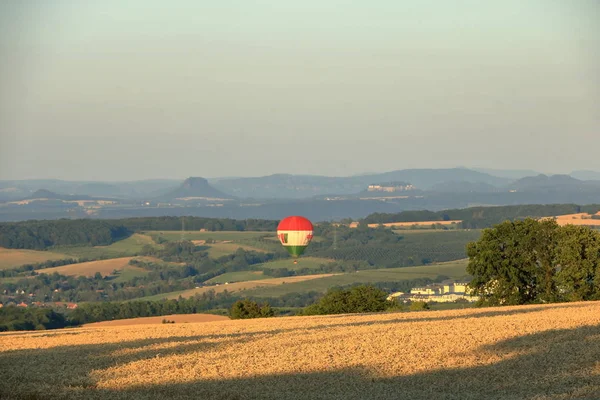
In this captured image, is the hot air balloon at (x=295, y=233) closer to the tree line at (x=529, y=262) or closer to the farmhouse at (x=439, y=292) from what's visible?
the tree line at (x=529, y=262)

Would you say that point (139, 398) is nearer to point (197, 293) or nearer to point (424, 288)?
point (424, 288)

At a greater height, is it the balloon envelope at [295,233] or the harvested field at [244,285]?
the balloon envelope at [295,233]

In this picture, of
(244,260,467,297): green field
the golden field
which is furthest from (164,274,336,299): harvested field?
the golden field

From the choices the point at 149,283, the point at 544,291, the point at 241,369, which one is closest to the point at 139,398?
the point at 241,369

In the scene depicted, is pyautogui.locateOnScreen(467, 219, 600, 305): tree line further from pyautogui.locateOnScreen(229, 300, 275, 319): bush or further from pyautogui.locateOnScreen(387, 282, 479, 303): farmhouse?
pyautogui.locateOnScreen(387, 282, 479, 303): farmhouse

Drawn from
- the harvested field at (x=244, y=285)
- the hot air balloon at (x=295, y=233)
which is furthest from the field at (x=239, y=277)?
the hot air balloon at (x=295, y=233)
